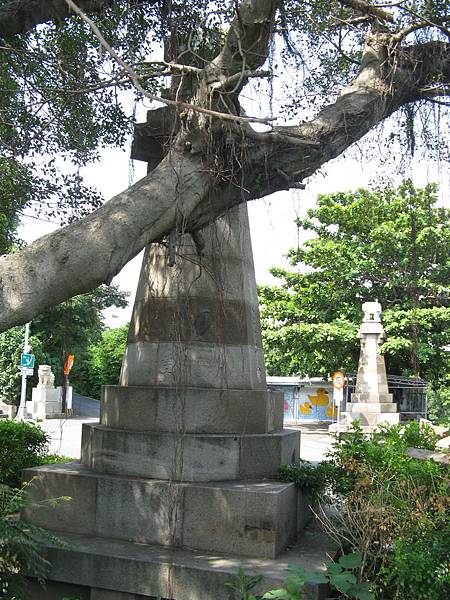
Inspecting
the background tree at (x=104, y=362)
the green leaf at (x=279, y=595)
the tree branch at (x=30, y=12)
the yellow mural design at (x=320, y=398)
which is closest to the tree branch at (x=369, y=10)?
the tree branch at (x=30, y=12)

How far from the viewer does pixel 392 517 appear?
14.5ft

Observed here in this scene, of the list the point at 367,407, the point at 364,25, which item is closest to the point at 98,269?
the point at 364,25

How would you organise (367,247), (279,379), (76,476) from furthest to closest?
(279,379) → (367,247) → (76,476)

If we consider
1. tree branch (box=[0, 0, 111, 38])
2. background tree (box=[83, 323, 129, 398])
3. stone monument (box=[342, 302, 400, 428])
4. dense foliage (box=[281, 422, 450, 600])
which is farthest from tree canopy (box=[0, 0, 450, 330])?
background tree (box=[83, 323, 129, 398])

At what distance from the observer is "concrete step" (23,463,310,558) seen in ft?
16.3

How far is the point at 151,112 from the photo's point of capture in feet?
21.0

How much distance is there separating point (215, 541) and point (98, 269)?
2.54m

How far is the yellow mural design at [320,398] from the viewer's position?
38.0 m

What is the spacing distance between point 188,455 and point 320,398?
3372 centimetres

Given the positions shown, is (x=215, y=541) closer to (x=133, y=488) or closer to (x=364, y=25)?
(x=133, y=488)

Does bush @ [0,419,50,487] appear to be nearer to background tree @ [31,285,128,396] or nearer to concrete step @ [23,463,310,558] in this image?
concrete step @ [23,463,310,558]

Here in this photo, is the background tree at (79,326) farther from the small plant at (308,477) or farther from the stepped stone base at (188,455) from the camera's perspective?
the small plant at (308,477)

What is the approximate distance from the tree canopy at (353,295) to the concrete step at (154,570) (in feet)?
67.5

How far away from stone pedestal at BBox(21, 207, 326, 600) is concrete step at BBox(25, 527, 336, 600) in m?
0.01
